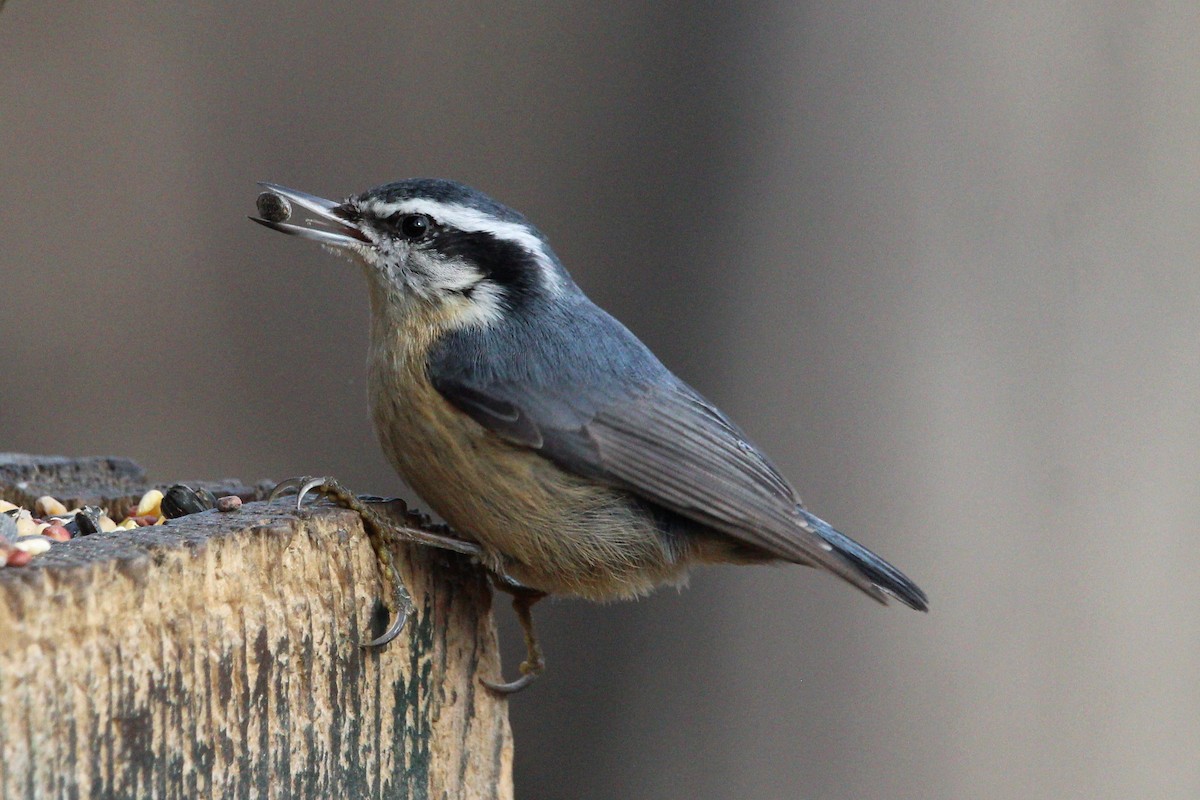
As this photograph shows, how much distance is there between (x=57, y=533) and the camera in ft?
6.31

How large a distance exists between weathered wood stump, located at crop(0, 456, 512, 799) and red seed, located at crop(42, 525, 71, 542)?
22 centimetres

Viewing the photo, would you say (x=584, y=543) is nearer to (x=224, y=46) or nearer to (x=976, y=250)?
(x=976, y=250)

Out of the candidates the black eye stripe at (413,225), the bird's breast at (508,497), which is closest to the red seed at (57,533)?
the bird's breast at (508,497)

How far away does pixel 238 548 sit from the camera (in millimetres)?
1733

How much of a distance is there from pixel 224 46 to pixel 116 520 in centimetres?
255

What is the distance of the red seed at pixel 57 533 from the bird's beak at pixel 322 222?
0.74 meters

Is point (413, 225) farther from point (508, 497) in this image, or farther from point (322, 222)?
point (508, 497)

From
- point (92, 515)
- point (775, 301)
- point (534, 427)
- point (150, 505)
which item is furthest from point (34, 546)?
point (775, 301)

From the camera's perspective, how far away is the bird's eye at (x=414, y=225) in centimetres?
261

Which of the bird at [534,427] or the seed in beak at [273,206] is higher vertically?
the seed in beak at [273,206]

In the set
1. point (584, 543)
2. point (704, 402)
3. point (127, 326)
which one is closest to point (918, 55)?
point (704, 402)

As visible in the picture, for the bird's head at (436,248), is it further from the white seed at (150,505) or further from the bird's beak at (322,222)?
the white seed at (150,505)

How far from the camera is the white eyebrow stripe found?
2.59m

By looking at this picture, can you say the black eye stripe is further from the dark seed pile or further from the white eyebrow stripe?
the dark seed pile
